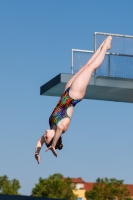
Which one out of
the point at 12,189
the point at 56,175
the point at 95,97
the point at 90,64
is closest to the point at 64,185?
the point at 56,175

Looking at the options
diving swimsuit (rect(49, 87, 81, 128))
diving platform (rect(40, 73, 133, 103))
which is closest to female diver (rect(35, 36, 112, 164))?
diving swimsuit (rect(49, 87, 81, 128))

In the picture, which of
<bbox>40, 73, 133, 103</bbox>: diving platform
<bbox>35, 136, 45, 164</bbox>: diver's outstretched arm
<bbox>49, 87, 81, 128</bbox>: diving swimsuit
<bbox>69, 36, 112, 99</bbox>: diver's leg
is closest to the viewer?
<bbox>35, 136, 45, 164</bbox>: diver's outstretched arm

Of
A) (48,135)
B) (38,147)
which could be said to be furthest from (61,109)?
(38,147)

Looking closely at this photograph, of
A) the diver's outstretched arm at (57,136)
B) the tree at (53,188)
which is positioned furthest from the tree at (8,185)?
the diver's outstretched arm at (57,136)

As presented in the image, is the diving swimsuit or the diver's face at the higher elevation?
the diving swimsuit

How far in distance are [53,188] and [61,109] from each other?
55.0 metres

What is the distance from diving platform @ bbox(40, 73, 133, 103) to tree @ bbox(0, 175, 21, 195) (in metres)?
50.0

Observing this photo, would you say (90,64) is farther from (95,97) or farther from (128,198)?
(128,198)

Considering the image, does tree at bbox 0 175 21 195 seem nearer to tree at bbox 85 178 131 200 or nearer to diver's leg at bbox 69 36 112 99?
tree at bbox 85 178 131 200

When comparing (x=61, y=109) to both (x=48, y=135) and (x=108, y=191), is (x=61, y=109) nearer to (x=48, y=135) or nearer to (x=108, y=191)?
(x=48, y=135)

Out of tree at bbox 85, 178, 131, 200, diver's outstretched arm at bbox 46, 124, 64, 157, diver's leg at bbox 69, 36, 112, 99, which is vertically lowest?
tree at bbox 85, 178, 131, 200

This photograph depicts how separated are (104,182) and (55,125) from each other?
58.6m

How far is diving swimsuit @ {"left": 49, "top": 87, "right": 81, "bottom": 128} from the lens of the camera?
12.0 m

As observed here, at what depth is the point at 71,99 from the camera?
12.3 metres
